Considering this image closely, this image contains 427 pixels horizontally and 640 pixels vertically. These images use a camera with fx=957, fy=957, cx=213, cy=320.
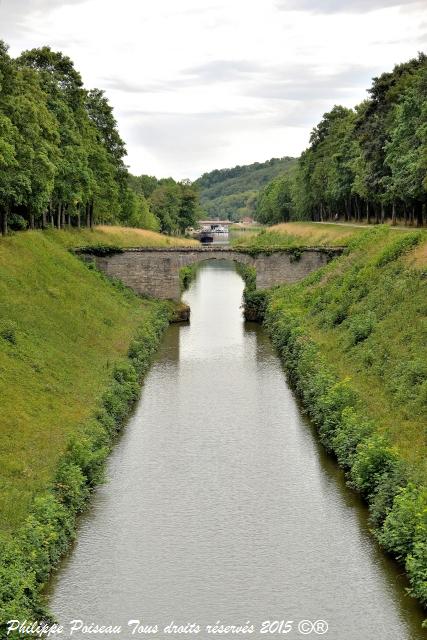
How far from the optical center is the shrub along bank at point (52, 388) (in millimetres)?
29203

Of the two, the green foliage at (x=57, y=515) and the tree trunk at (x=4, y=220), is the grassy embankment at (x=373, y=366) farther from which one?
the tree trunk at (x=4, y=220)

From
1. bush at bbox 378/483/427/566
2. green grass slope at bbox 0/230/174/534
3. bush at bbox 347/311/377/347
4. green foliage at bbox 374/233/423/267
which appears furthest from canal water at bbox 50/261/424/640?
green foliage at bbox 374/233/423/267

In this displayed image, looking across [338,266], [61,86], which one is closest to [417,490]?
[338,266]

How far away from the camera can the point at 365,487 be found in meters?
35.8

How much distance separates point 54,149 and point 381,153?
112 ft

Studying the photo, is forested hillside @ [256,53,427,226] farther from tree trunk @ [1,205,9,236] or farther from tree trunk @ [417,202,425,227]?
tree trunk @ [1,205,9,236]

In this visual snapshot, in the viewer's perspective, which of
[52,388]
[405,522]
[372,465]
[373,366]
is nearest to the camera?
[405,522]

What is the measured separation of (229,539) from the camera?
33.3 metres

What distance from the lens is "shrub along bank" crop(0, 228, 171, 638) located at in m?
29.2

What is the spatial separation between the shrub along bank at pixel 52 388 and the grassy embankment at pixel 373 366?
33.1 ft

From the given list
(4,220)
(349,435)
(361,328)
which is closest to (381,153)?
(4,220)

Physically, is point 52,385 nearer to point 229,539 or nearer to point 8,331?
point 8,331

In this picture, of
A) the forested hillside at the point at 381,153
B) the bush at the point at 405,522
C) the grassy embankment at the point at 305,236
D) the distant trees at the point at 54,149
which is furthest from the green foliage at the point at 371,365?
the distant trees at the point at 54,149

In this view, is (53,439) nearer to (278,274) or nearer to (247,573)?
(247,573)
